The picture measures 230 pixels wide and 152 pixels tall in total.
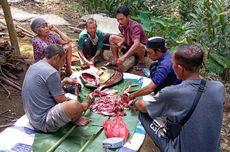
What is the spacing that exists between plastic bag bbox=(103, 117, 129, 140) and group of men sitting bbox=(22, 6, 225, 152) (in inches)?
14.6

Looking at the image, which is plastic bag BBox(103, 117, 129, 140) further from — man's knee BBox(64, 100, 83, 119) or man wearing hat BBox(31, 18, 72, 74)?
man wearing hat BBox(31, 18, 72, 74)

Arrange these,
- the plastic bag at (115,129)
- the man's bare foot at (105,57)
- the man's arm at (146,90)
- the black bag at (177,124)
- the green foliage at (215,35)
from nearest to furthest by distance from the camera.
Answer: the black bag at (177,124), the plastic bag at (115,129), the man's arm at (146,90), the green foliage at (215,35), the man's bare foot at (105,57)

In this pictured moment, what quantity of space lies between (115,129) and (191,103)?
1447 mm

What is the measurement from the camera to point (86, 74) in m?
5.69

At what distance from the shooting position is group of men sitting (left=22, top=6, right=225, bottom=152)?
2.98m

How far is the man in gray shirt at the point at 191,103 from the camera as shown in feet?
9.68

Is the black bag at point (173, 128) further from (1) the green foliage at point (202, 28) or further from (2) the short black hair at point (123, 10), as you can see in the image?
(1) the green foliage at point (202, 28)

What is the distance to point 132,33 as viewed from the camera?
618 centimetres

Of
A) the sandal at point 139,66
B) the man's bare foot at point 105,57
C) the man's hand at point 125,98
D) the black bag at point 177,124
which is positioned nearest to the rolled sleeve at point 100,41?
the man's bare foot at point 105,57

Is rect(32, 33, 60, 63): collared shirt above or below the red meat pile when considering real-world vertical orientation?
above

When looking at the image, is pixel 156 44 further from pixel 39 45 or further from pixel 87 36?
pixel 87 36

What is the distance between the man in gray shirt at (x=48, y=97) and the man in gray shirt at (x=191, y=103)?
4.32 ft

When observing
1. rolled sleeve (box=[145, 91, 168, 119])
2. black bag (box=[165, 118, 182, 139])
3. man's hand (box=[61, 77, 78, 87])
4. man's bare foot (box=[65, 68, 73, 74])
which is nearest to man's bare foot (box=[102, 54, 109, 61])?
man's bare foot (box=[65, 68, 73, 74])

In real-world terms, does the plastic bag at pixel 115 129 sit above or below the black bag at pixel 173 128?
below
